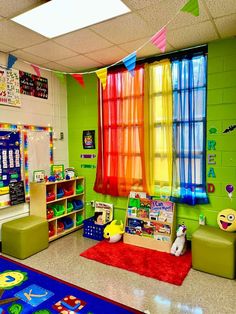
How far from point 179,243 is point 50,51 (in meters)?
3.04

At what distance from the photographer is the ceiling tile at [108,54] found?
318 centimetres

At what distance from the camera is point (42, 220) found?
11.2 ft

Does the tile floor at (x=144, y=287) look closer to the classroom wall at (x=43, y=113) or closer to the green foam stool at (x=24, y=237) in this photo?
the green foam stool at (x=24, y=237)

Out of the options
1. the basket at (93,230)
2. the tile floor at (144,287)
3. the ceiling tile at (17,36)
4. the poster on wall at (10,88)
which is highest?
the ceiling tile at (17,36)

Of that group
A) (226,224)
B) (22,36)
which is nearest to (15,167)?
(22,36)

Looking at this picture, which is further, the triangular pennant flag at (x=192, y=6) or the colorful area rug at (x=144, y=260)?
the colorful area rug at (x=144, y=260)

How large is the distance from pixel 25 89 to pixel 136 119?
1.73 m

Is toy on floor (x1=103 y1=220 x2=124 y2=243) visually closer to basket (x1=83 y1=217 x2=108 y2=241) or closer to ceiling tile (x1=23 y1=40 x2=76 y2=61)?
basket (x1=83 y1=217 x2=108 y2=241)

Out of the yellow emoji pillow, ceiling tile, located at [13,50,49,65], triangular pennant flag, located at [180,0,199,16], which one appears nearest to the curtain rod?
triangular pennant flag, located at [180,0,199,16]

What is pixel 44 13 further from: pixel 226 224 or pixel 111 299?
pixel 226 224

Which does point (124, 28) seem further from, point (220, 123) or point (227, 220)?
point (227, 220)

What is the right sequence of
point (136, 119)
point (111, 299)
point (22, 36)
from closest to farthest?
point (111, 299)
point (22, 36)
point (136, 119)

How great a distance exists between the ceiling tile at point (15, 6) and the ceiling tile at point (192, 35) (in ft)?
4.80

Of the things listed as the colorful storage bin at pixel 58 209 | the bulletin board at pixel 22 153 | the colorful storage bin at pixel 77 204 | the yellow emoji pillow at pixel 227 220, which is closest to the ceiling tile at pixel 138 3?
the bulletin board at pixel 22 153
